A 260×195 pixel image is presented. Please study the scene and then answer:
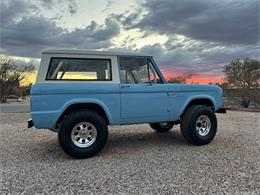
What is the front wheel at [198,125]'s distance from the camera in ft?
18.4

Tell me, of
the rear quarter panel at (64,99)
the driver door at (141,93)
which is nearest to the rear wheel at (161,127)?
the driver door at (141,93)

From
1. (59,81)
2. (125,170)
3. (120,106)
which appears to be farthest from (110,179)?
(59,81)

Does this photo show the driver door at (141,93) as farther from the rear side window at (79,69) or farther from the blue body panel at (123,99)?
the rear side window at (79,69)

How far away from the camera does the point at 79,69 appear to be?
5.04 metres

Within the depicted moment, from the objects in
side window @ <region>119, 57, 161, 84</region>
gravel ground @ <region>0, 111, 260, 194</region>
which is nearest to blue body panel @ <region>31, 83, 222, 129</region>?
side window @ <region>119, 57, 161, 84</region>

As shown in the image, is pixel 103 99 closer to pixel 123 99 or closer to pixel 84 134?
pixel 123 99

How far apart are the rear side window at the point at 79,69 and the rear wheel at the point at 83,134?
696 mm

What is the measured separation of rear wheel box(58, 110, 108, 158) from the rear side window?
2.28 ft

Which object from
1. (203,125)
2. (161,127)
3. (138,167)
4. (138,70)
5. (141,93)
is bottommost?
(138,167)

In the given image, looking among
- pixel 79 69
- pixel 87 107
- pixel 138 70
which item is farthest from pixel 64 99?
pixel 138 70

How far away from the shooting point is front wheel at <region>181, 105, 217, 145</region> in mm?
5609

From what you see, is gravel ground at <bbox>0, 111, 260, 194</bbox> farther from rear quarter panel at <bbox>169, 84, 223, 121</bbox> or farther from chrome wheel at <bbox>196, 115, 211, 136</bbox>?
rear quarter panel at <bbox>169, 84, 223, 121</bbox>

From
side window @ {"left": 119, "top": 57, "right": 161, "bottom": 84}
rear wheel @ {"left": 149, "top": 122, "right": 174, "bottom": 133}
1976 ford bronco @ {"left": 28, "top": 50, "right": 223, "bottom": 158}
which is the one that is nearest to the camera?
1976 ford bronco @ {"left": 28, "top": 50, "right": 223, "bottom": 158}

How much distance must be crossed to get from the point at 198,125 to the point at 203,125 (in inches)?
5.9
